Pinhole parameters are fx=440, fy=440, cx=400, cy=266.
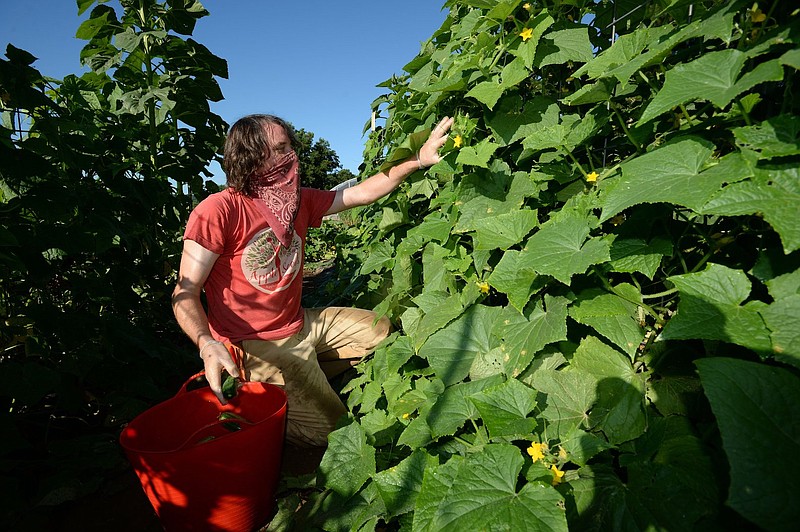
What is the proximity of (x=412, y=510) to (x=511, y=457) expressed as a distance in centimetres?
40

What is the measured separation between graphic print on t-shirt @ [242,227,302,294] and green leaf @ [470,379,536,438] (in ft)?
5.27

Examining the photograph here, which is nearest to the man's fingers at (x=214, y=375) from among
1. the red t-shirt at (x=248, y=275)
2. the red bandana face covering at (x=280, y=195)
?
the red t-shirt at (x=248, y=275)

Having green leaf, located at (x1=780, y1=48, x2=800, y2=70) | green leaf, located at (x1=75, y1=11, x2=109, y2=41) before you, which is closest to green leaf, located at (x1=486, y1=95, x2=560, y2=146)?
green leaf, located at (x1=780, y1=48, x2=800, y2=70)

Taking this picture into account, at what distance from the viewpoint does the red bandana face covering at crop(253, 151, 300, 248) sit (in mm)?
2496

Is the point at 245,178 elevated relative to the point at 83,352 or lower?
elevated

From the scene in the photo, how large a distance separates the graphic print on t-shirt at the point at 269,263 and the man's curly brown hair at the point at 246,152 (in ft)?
0.99

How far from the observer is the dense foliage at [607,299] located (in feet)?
2.84

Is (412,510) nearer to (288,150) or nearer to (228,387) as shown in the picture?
(228,387)

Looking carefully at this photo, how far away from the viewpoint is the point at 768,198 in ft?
2.79

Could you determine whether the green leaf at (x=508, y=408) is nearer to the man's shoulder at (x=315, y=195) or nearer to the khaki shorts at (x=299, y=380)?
the khaki shorts at (x=299, y=380)

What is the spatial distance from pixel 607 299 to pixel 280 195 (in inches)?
73.9

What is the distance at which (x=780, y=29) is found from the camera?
35.8 inches

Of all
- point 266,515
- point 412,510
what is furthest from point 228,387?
point 412,510

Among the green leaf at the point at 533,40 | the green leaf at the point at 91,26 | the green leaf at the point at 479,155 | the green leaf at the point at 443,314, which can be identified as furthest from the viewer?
the green leaf at the point at 91,26
